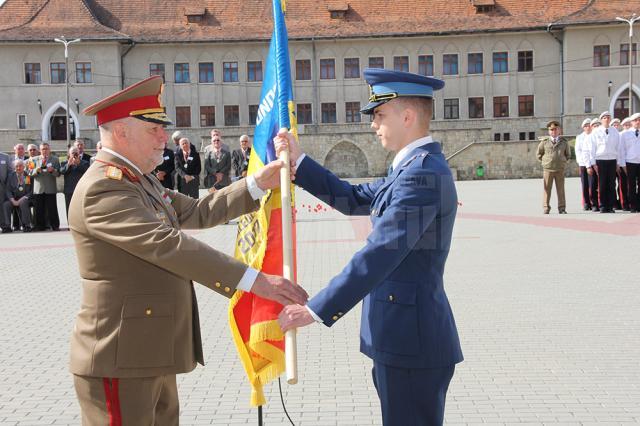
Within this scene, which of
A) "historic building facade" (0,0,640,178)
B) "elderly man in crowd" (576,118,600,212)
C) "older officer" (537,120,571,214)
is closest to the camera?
"older officer" (537,120,571,214)

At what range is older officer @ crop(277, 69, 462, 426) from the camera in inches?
129

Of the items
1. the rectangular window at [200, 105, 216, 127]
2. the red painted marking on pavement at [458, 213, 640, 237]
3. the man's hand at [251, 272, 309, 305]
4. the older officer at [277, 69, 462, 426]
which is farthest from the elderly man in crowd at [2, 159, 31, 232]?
the rectangular window at [200, 105, 216, 127]

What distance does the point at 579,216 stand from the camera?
61.4 ft

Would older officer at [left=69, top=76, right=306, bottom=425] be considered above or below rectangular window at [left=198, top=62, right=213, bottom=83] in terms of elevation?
below

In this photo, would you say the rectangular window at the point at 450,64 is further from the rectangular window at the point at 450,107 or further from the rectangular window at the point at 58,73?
the rectangular window at the point at 58,73

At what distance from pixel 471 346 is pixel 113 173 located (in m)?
4.39

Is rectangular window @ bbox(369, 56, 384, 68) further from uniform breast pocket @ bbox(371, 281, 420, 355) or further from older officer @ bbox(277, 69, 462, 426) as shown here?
uniform breast pocket @ bbox(371, 281, 420, 355)

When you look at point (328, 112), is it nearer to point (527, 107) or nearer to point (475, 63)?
point (475, 63)

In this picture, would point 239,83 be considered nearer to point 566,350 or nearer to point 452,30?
point 452,30

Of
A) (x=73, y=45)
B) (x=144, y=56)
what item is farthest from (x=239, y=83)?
(x=73, y=45)

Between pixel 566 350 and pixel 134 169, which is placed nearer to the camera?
pixel 134 169

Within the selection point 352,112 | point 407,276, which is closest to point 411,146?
point 407,276

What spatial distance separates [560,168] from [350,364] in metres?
14.4

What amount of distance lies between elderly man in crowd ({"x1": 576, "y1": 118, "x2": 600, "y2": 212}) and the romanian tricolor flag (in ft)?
56.8
